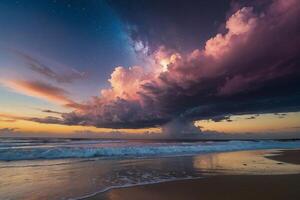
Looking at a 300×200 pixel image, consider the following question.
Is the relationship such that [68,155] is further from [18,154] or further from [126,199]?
[126,199]

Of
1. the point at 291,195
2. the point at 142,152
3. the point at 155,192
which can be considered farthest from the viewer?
the point at 142,152

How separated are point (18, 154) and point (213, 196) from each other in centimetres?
1787

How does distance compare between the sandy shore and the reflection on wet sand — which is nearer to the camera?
the sandy shore

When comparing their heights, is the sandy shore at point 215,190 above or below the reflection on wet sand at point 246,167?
below

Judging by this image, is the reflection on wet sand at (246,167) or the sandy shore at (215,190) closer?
the sandy shore at (215,190)

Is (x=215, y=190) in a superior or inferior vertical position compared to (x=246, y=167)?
inferior

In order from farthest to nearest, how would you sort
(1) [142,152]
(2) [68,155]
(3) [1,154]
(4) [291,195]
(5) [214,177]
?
1. (1) [142,152]
2. (2) [68,155]
3. (3) [1,154]
4. (5) [214,177]
5. (4) [291,195]

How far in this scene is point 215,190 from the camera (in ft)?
28.2

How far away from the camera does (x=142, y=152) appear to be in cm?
2525

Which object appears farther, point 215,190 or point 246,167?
point 246,167

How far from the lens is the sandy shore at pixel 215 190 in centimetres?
756

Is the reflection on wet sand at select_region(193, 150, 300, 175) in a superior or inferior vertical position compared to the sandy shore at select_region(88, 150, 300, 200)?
superior

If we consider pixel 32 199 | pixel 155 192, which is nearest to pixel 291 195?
pixel 155 192

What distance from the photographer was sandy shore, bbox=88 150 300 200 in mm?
7559
